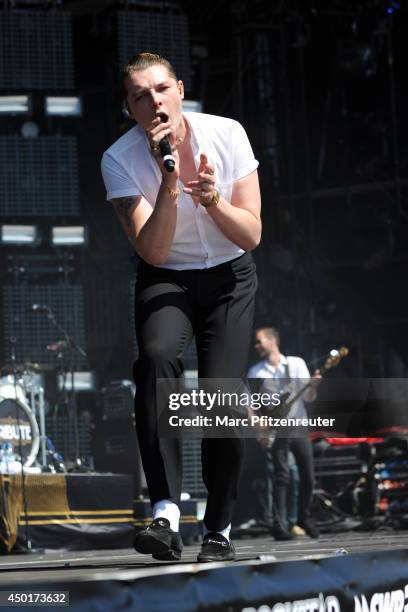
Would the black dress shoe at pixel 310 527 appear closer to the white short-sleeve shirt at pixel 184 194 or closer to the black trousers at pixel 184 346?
the black trousers at pixel 184 346

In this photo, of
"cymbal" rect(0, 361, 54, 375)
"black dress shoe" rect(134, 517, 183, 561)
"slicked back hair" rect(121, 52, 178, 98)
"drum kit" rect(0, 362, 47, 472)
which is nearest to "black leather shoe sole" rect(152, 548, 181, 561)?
"black dress shoe" rect(134, 517, 183, 561)

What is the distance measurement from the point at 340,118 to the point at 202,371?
9.92m

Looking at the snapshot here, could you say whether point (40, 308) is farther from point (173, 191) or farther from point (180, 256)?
point (173, 191)

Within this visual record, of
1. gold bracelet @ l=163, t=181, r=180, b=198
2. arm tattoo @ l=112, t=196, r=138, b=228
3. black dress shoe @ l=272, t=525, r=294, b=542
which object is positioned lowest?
black dress shoe @ l=272, t=525, r=294, b=542

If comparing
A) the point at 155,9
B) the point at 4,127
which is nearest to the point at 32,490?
the point at 4,127

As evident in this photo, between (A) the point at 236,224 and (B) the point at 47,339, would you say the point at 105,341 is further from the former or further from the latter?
(A) the point at 236,224

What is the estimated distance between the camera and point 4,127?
10.7 metres

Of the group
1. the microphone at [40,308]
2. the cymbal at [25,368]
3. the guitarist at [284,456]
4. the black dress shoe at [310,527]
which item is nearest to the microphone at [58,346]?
the cymbal at [25,368]

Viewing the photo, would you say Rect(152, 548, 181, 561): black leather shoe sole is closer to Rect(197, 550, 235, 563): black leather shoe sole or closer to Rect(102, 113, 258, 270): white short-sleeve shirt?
Rect(197, 550, 235, 563): black leather shoe sole

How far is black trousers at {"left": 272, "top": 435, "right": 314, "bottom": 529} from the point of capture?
948cm

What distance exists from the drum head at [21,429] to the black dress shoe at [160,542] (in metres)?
5.88

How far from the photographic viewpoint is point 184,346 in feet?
11.3

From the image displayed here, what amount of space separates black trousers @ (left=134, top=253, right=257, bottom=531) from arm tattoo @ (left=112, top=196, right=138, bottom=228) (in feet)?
0.54

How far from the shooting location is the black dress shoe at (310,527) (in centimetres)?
952
